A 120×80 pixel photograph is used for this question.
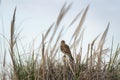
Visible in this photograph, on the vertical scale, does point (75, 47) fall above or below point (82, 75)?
above

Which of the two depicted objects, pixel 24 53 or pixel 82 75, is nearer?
pixel 82 75

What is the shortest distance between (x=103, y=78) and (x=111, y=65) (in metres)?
0.27

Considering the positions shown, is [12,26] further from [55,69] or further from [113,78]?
[113,78]

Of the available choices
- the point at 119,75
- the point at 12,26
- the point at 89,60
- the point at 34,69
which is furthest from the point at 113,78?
the point at 12,26

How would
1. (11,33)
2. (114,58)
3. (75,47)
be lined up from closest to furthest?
(11,33)
(75,47)
(114,58)

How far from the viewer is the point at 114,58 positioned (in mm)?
2492

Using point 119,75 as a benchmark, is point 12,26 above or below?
above

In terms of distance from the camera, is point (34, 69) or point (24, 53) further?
point (24, 53)

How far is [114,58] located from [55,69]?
52 centimetres

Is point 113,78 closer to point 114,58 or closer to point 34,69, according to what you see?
point 114,58

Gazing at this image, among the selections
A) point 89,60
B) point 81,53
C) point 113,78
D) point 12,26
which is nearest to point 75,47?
point 81,53

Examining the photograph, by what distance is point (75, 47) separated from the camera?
2.25 metres

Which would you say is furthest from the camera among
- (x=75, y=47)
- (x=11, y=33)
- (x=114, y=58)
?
(x=114, y=58)

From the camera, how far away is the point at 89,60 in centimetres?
253
